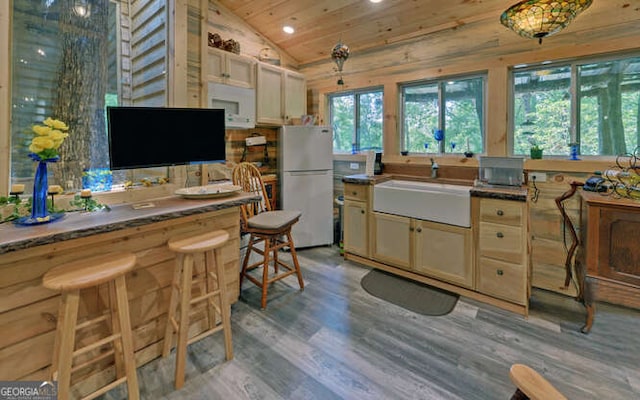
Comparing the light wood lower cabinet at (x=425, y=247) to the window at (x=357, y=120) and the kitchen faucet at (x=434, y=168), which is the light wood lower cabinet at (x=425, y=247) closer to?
the kitchen faucet at (x=434, y=168)

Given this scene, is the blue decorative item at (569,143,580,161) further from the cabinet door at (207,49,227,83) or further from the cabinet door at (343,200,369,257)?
the cabinet door at (207,49,227,83)

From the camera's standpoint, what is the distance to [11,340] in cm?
142

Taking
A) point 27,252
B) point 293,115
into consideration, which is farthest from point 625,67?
point 27,252

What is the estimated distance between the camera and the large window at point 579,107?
2518 millimetres

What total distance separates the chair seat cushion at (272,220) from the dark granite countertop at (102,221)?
18.7 inches

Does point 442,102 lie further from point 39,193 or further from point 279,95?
point 39,193

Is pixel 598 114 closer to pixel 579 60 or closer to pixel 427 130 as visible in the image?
pixel 579 60

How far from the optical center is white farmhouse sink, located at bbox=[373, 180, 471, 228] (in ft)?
8.80

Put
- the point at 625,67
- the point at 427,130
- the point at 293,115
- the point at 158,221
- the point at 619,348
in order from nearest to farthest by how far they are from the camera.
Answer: the point at 158,221 → the point at 619,348 → the point at 625,67 → the point at 427,130 → the point at 293,115

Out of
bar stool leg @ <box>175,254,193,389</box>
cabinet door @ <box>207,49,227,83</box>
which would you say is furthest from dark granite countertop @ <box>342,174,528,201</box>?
bar stool leg @ <box>175,254,193,389</box>

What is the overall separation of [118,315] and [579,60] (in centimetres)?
384

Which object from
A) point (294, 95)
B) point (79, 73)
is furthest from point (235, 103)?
point (79, 73)

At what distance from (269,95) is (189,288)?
108 inches

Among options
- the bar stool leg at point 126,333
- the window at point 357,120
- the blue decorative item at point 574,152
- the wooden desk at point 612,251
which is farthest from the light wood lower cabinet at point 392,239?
the bar stool leg at point 126,333
